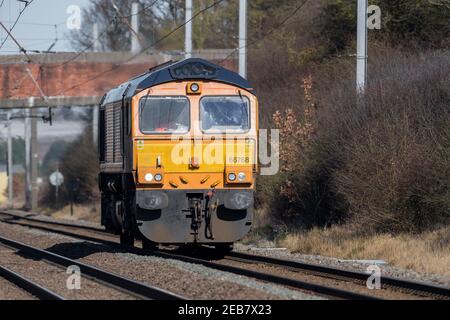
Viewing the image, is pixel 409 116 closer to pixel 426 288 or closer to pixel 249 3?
pixel 426 288

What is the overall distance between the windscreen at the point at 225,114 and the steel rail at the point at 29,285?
4615 mm

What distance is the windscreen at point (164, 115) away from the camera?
19.1 m

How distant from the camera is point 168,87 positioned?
1931cm

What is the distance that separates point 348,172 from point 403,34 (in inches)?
488

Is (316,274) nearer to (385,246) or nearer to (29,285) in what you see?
(385,246)

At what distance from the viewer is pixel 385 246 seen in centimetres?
2006

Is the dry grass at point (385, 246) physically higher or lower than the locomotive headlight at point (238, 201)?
lower

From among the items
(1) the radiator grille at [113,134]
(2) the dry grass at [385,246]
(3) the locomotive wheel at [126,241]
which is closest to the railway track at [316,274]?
(3) the locomotive wheel at [126,241]

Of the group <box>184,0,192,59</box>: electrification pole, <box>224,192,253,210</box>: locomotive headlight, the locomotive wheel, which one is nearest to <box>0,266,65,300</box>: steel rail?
<box>224,192,253,210</box>: locomotive headlight

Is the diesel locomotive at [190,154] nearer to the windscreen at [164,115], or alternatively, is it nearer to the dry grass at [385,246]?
the windscreen at [164,115]

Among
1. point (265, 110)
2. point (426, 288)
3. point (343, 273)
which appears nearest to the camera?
point (426, 288)

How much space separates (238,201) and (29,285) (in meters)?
4.99
